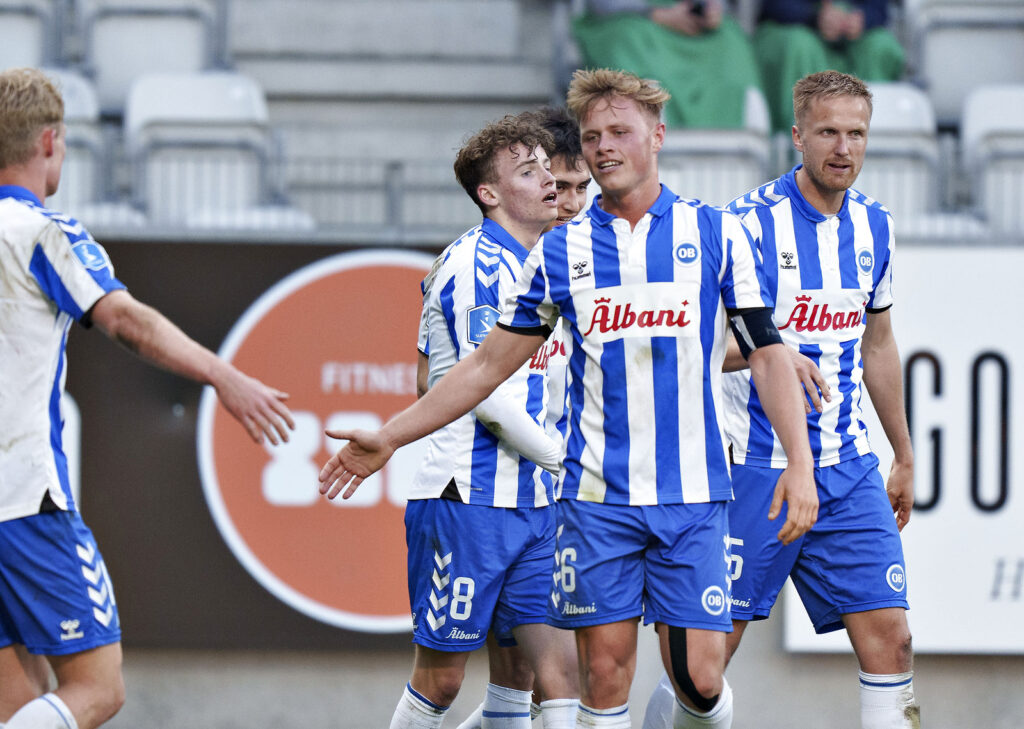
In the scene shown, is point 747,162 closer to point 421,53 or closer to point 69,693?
point 421,53

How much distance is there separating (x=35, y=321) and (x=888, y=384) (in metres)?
2.86

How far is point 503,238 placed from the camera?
15.4 feet

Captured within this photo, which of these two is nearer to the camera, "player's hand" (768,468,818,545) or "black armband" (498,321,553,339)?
"player's hand" (768,468,818,545)

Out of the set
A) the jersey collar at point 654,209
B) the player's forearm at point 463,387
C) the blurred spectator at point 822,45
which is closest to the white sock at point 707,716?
the player's forearm at point 463,387

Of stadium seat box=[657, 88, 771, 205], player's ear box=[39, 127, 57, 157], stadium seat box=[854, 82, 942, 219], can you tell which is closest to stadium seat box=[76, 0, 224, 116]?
stadium seat box=[657, 88, 771, 205]

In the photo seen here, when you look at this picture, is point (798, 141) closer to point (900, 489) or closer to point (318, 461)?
point (900, 489)

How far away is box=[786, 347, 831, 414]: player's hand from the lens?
4.12 metres

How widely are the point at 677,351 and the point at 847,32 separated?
21.4 ft

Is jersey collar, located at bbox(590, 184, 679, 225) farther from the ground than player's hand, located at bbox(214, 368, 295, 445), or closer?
farther from the ground

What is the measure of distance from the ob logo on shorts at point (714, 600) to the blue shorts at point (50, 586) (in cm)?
169

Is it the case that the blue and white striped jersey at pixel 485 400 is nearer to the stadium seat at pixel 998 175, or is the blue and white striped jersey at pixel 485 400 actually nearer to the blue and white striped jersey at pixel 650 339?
the blue and white striped jersey at pixel 650 339

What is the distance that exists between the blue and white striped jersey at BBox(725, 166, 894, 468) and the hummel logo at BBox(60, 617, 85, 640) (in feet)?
7.39

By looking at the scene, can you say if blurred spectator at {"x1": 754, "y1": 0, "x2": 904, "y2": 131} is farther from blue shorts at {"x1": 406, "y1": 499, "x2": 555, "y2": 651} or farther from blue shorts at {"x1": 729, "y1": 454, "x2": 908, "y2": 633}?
blue shorts at {"x1": 406, "y1": 499, "x2": 555, "y2": 651}

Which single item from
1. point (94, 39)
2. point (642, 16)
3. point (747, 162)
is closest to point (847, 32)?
point (642, 16)
